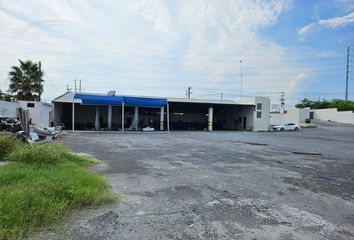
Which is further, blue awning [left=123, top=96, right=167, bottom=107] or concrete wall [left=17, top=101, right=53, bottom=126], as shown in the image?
blue awning [left=123, top=96, right=167, bottom=107]

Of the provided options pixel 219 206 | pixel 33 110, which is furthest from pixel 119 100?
pixel 219 206

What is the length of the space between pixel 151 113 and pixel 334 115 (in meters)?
44.9

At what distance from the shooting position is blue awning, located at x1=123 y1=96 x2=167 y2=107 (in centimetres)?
4194

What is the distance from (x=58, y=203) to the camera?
551 centimetres

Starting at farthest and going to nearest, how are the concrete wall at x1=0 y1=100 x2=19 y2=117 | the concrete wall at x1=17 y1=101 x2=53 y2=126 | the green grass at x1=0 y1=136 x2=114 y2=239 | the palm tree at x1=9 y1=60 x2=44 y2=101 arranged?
1. the palm tree at x1=9 y1=60 x2=44 y2=101
2. the concrete wall at x1=17 y1=101 x2=53 y2=126
3. the concrete wall at x1=0 y1=100 x2=19 y2=117
4. the green grass at x1=0 y1=136 x2=114 y2=239

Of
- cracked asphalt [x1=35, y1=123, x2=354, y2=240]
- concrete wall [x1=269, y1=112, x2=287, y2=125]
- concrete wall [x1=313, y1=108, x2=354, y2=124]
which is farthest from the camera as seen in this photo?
concrete wall [x1=313, y1=108, x2=354, y2=124]

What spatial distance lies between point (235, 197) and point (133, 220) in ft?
8.73

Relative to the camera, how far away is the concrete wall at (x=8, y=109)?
27156mm

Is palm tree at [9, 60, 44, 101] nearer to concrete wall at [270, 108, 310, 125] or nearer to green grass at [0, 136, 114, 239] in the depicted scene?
green grass at [0, 136, 114, 239]

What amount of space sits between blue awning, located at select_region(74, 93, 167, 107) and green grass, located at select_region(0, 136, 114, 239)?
31904 millimetres

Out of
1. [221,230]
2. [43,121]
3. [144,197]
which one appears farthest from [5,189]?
[43,121]

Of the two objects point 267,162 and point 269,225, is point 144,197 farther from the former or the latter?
point 267,162

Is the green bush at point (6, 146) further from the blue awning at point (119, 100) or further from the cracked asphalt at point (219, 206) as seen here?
the blue awning at point (119, 100)

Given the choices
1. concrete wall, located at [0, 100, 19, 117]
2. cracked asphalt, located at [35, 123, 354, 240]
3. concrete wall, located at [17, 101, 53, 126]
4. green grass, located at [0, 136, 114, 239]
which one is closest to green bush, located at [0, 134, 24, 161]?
green grass, located at [0, 136, 114, 239]
